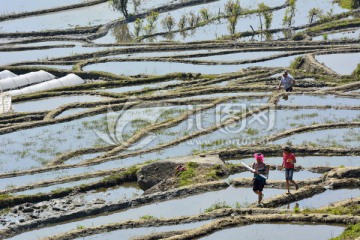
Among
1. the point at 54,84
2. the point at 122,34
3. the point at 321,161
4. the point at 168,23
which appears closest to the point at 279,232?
the point at 321,161

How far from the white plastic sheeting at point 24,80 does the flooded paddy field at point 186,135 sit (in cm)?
6

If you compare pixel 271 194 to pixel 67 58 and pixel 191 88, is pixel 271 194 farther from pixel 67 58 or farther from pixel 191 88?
pixel 67 58

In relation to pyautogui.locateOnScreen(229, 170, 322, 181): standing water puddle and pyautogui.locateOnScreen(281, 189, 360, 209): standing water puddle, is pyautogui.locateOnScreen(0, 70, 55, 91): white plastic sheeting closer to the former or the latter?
pyautogui.locateOnScreen(229, 170, 322, 181): standing water puddle

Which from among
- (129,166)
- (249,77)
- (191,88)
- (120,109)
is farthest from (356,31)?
(129,166)

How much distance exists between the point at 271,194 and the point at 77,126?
29.9 ft

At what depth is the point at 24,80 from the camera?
32281 mm

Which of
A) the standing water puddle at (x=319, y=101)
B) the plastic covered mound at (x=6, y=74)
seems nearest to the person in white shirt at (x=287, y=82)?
the standing water puddle at (x=319, y=101)

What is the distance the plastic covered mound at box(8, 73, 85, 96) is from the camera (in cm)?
3061

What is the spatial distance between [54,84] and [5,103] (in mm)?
Result: 4709

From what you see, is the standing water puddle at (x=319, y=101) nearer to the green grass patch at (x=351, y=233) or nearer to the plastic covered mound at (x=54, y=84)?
the green grass patch at (x=351, y=233)

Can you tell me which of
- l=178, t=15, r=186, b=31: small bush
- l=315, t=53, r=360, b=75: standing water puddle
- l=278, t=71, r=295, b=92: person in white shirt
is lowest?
l=278, t=71, r=295, b=92: person in white shirt

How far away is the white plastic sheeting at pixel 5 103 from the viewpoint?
2597 cm

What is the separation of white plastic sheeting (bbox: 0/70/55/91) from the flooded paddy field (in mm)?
55

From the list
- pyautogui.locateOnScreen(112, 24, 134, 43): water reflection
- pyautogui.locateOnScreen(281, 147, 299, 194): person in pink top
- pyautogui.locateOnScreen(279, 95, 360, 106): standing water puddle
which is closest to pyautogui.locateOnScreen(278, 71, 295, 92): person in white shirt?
pyautogui.locateOnScreen(279, 95, 360, 106): standing water puddle
